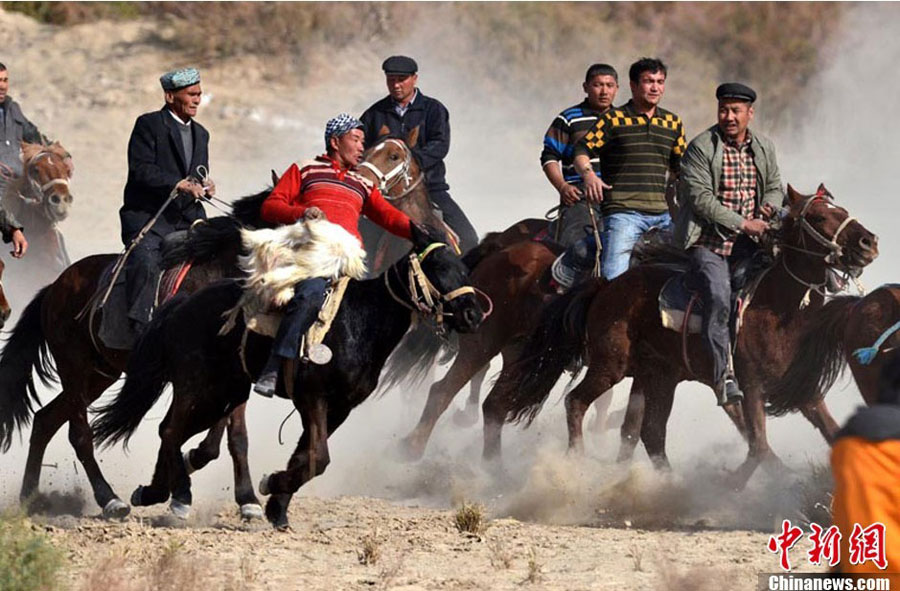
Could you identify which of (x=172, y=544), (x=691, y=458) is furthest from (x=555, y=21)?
(x=172, y=544)

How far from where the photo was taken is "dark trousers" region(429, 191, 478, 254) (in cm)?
1499

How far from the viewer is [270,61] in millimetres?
30500

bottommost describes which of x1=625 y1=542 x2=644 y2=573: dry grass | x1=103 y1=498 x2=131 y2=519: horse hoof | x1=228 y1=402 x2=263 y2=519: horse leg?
x1=625 y1=542 x2=644 y2=573: dry grass

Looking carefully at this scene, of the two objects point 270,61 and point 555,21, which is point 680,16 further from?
point 270,61

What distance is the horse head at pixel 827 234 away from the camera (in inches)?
436

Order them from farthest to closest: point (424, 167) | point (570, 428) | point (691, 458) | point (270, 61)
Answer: point (270, 61) → point (424, 167) → point (691, 458) → point (570, 428)

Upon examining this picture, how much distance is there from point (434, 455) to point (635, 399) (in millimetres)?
2083

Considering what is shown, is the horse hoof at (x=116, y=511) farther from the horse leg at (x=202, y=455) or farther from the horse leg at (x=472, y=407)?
the horse leg at (x=472, y=407)

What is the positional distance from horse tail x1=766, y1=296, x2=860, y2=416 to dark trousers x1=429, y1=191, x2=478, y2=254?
13.7ft

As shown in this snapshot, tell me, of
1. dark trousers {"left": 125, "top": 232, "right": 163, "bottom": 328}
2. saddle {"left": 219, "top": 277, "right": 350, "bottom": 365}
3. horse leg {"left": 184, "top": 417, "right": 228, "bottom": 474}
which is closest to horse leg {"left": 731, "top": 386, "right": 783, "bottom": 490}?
saddle {"left": 219, "top": 277, "right": 350, "bottom": 365}

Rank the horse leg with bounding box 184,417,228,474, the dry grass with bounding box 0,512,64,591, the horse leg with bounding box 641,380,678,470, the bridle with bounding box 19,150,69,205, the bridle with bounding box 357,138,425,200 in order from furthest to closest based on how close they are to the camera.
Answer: the bridle with bounding box 19,150,69,205 → the bridle with bounding box 357,138,425,200 → the horse leg with bounding box 641,380,678,470 → the horse leg with bounding box 184,417,228,474 → the dry grass with bounding box 0,512,64,591

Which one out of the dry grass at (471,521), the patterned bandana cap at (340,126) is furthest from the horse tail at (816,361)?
the patterned bandana cap at (340,126)

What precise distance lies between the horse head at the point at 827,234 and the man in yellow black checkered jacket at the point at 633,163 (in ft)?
3.85

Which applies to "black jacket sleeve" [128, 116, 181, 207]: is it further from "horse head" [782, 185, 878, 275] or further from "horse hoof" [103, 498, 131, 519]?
"horse head" [782, 185, 878, 275]
